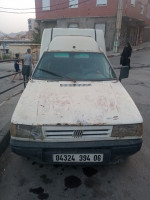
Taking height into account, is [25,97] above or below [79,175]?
above

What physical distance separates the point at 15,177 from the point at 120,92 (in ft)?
6.76

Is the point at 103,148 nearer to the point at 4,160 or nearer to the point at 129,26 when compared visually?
the point at 4,160

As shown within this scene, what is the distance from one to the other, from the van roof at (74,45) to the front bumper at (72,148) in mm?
2241

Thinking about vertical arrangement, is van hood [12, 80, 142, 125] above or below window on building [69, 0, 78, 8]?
below

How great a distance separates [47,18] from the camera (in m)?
26.6

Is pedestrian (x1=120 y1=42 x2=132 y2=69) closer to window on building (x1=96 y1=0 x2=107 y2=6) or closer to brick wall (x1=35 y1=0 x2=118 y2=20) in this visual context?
brick wall (x1=35 y1=0 x2=118 y2=20)

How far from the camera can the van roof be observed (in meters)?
4.03

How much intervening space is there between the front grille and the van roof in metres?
2.11

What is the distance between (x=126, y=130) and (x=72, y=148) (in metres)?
0.74

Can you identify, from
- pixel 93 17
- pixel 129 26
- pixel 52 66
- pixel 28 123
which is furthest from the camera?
pixel 129 26

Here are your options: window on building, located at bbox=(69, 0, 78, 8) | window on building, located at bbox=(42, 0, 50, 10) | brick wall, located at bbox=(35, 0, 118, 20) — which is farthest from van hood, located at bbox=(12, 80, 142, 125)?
window on building, located at bbox=(42, 0, 50, 10)

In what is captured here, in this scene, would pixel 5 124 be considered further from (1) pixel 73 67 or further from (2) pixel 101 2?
(2) pixel 101 2

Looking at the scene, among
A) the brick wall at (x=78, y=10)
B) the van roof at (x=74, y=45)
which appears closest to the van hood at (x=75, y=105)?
the van roof at (x=74, y=45)

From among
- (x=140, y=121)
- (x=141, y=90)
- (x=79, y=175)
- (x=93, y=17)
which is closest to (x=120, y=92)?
(x=140, y=121)
